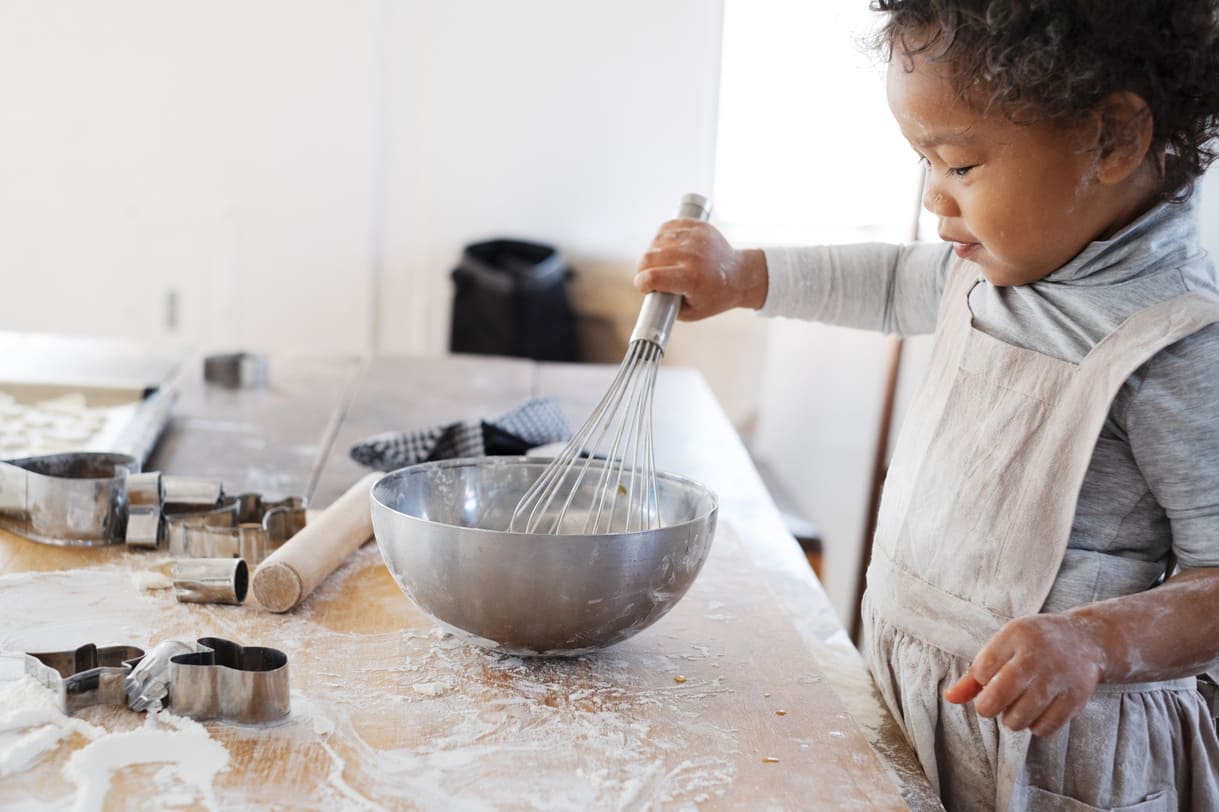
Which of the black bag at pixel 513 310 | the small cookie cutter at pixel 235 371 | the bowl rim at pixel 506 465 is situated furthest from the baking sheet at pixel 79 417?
the black bag at pixel 513 310

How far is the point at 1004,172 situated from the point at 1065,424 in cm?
20

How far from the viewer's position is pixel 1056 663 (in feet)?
2.43

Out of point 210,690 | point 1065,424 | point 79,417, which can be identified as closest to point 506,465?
point 210,690

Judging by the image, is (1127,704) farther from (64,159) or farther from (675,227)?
(64,159)

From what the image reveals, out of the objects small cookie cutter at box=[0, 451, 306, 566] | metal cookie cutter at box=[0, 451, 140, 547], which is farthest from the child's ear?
metal cookie cutter at box=[0, 451, 140, 547]

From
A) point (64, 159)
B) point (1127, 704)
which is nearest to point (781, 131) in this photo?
point (64, 159)

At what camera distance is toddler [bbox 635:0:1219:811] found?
0.81 meters

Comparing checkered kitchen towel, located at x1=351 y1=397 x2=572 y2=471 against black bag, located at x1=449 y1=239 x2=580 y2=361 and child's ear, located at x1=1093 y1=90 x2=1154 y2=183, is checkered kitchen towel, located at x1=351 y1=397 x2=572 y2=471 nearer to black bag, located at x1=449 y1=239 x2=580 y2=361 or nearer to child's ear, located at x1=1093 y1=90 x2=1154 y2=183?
child's ear, located at x1=1093 y1=90 x2=1154 y2=183

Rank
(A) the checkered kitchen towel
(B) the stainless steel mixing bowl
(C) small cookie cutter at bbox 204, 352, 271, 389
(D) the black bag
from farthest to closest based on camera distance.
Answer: (D) the black bag, (C) small cookie cutter at bbox 204, 352, 271, 389, (A) the checkered kitchen towel, (B) the stainless steel mixing bowl

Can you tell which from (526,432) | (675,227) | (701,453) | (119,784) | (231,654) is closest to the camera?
(119,784)

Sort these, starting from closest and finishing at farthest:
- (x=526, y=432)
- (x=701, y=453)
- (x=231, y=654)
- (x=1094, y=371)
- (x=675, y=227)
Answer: (x=231, y=654), (x=1094, y=371), (x=675, y=227), (x=526, y=432), (x=701, y=453)

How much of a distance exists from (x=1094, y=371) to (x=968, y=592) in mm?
207

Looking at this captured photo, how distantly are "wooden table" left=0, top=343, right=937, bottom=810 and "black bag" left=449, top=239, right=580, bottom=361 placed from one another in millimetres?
2486

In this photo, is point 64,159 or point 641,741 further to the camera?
point 64,159
